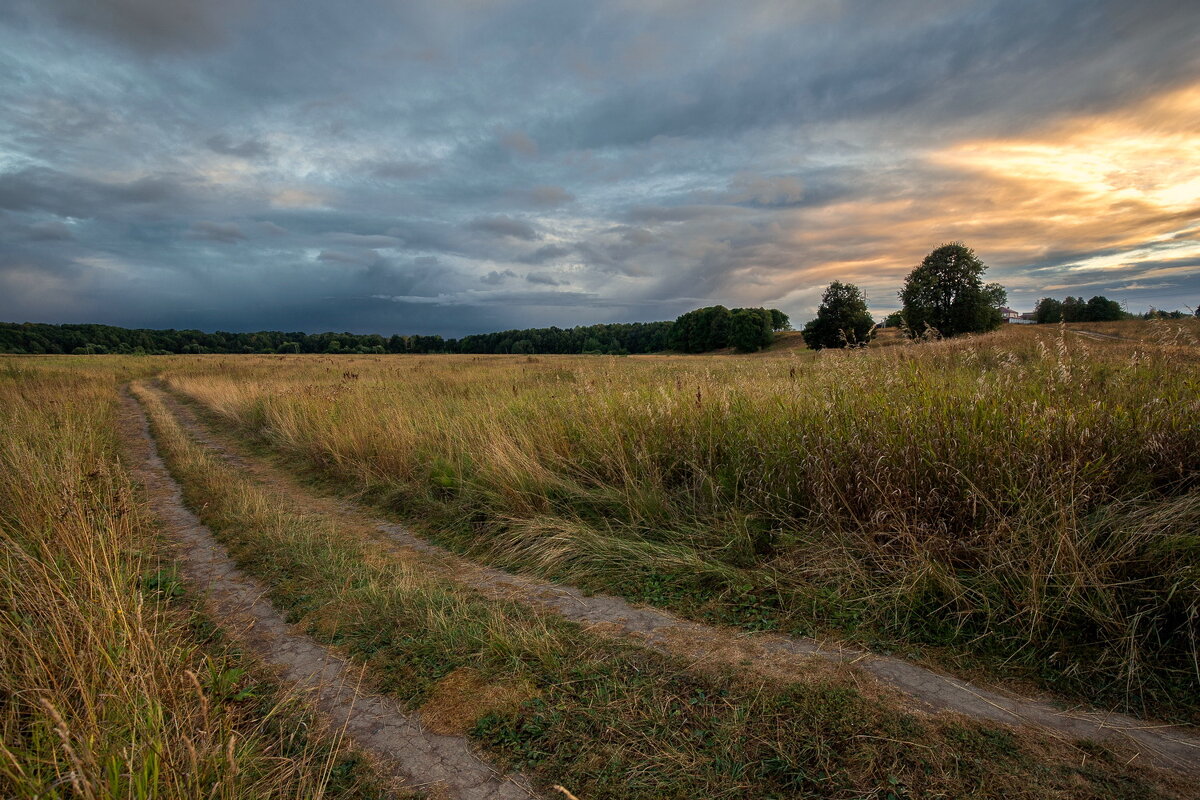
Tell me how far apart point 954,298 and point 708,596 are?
4298cm

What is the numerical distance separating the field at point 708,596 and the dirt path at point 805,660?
0.05 m

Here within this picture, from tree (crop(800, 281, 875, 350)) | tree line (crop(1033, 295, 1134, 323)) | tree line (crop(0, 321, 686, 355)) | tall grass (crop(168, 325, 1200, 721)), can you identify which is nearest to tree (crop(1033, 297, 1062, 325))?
tree line (crop(1033, 295, 1134, 323))

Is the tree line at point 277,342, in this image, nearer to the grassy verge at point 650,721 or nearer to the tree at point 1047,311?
the tree at point 1047,311

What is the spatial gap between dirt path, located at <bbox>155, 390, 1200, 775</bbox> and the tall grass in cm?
19

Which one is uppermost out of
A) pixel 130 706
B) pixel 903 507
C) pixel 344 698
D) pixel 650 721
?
pixel 903 507

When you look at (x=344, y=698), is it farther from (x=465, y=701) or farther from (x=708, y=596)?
(x=708, y=596)

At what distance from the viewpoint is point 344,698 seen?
278 centimetres

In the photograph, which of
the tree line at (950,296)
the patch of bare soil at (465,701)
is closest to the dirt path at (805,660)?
the patch of bare soil at (465,701)

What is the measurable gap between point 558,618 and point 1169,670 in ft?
10.2

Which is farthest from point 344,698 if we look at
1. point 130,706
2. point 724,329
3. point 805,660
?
point 724,329

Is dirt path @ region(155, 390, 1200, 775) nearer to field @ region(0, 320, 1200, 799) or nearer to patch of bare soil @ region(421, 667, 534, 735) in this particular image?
field @ region(0, 320, 1200, 799)

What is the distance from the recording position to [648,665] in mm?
2889

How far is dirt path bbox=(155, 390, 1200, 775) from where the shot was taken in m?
2.21

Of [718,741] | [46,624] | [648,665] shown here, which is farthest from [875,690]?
[46,624]
